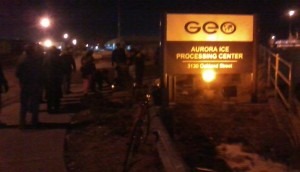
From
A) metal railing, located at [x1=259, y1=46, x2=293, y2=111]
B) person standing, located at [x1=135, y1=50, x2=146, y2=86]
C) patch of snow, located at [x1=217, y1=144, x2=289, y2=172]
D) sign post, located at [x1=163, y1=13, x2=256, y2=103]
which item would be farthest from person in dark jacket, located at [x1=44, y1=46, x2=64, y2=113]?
metal railing, located at [x1=259, y1=46, x2=293, y2=111]

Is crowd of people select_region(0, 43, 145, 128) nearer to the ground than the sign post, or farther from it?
nearer to the ground

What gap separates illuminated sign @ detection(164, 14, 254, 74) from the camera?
14.1 m

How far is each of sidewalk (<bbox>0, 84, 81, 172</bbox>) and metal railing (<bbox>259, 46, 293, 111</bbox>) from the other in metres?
4.94

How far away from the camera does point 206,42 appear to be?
14180 mm

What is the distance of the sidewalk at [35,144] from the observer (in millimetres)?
8250

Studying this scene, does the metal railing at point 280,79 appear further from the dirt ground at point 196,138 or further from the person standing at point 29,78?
the person standing at point 29,78

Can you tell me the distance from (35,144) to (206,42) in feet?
19.2

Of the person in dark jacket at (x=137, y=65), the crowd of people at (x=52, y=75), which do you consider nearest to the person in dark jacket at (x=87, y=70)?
the crowd of people at (x=52, y=75)

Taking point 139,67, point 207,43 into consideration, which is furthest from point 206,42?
point 139,67

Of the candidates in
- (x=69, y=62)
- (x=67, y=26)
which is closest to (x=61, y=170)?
(x=69, y=62)

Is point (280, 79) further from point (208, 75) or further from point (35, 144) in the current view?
point (35, 144)

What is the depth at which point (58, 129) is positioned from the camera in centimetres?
1122

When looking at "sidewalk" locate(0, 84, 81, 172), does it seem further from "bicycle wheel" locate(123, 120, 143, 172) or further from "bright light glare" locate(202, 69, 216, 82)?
"bright light glare" locate(202, 69, 216, 82)

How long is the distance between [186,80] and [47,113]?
561 cm
